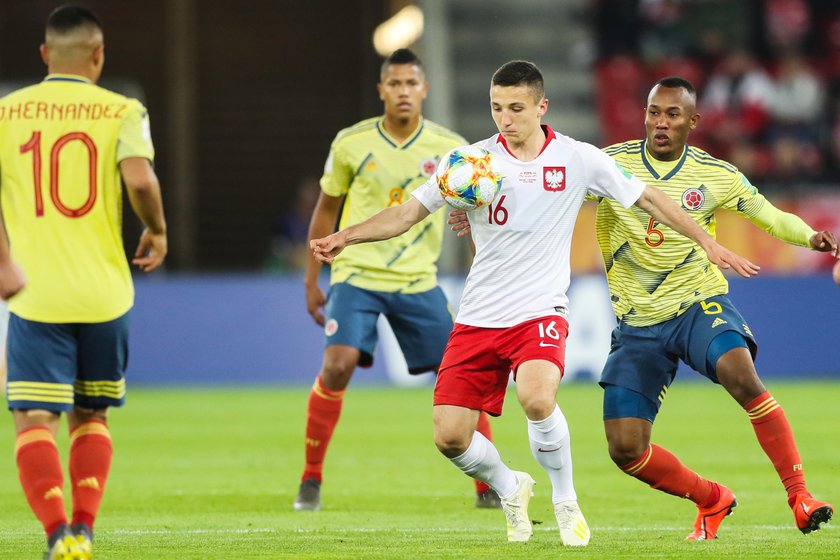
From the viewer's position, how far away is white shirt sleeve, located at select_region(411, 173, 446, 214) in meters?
7.00

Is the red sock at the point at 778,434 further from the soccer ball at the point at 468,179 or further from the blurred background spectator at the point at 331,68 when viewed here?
the blurred background spectator at the point at 331,68

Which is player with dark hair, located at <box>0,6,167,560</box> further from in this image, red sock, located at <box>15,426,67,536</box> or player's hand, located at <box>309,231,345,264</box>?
player's hand, located at <box>309,231,345,264</box>

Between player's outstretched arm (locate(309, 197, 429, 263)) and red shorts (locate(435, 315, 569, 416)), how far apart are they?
2.03 feet

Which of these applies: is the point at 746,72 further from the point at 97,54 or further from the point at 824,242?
the point at 97,54

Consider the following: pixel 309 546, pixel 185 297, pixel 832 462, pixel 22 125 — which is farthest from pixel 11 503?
pixel 185 297

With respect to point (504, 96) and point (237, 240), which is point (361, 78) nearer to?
point (237, 240)

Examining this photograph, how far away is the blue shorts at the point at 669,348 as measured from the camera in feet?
24.2

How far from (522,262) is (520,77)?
2.85ft

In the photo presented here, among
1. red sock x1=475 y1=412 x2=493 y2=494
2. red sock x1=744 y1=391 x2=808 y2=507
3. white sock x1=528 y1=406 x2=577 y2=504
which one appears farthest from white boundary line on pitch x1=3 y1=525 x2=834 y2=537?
red sock x1=475 y1=412 x2=493 y2=494

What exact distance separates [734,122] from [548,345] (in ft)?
56.4

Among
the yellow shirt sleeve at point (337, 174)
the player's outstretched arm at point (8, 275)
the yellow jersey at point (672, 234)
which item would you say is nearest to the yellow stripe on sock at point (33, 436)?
the player's outstretched arm at point (8, 275)

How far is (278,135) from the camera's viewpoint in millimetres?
26359

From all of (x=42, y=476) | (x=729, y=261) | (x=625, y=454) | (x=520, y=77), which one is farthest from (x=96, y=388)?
(x=729, y=261)

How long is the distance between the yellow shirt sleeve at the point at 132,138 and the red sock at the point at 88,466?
1.19m
